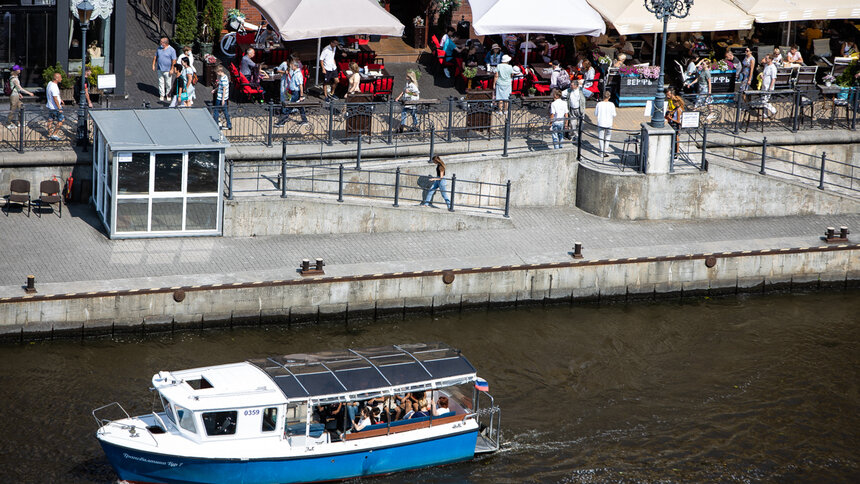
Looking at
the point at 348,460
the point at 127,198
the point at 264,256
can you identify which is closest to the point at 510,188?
the point at 264,256

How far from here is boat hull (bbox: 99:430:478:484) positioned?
1959cm

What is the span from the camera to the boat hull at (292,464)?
19594mm

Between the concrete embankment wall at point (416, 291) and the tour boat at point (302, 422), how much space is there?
2.79 meters

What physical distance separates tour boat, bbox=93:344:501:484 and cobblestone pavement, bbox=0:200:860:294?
14.4ft

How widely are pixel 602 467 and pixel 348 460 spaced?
4011 mm

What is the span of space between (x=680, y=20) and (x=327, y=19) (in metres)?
8.78

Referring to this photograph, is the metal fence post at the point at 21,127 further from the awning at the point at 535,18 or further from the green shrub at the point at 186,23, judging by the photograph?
the awning at the point at 535,18

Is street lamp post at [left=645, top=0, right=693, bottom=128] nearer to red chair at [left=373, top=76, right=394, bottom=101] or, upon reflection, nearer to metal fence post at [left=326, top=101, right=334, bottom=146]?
red chair at [left=373, top=76, right=394, bottom=101]

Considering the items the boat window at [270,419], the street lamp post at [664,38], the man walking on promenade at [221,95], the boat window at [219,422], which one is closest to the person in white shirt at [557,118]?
the street lamp post at [664,38]

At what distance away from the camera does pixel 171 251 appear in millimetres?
26094

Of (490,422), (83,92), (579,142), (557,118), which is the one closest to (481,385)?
(490,422)

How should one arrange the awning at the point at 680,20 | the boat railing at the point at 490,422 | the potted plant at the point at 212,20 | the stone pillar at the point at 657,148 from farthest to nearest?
the potted plant at the point at 212,20 → the awning at the point at 680,20 → the stone pillar at the point at 657,148 → the boat railing at the point at 490,422

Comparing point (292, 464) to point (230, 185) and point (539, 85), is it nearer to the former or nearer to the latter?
point (230, 185)

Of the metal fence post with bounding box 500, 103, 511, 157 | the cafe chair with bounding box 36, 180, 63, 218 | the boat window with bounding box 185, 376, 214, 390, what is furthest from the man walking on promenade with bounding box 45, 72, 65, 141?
the boat window with bounding box 185, 376, 214, 390
